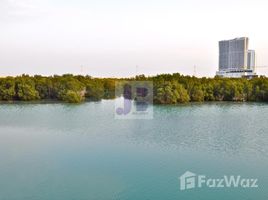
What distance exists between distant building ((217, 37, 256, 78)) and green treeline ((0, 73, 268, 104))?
4451 cm

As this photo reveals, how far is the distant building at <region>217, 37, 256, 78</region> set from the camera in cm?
8288

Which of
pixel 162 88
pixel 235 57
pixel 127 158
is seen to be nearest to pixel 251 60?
pixel 235 57

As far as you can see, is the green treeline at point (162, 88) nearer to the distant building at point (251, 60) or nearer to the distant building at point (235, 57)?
the distant building at point (235, 57)

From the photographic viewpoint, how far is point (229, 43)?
86688 millimetres

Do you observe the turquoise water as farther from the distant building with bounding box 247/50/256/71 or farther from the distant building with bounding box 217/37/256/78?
the distant building with bounding box 247/50/256/71

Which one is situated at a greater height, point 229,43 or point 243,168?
point 229,43

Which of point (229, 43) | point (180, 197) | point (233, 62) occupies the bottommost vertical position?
point (180, 197)

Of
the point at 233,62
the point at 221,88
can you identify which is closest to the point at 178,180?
the point at 221,88

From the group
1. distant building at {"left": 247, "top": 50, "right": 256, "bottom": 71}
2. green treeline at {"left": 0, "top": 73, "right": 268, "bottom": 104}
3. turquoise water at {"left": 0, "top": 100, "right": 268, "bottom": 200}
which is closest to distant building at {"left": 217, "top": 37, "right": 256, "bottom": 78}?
distant building at {"left": 247, "top": 50, "right": 256, "bottom": 71}

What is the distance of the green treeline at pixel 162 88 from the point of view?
34281mm

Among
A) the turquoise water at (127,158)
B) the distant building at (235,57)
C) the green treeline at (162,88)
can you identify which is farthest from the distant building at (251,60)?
the turquoise water at (127,158)

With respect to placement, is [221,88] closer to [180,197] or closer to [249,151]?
[249,151]

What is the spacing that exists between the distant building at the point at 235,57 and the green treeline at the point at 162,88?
146ft

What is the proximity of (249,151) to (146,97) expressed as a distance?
22061mm
